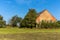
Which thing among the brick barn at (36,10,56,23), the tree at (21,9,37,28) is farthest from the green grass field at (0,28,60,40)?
the brick barn at (36,10,56,23)

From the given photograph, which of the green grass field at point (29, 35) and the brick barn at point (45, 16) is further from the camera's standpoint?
the brick barn at point (45, 16)

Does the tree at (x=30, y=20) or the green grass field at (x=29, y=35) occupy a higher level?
the tree at (x=30, y=20)

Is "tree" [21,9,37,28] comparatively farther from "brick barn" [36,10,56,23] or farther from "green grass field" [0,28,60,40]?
"green grass field" [0,28,60,40]

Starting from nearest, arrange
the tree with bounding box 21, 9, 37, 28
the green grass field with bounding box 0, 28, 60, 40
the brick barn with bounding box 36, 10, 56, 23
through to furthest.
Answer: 1. the green grass field with bounding box 0, 28, 60, 40
2. the tree with bounding box 21, 9, 37, 28
3. the brick barn with bounding box 36, 10, 56, 23

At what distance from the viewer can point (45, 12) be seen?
7069 cm

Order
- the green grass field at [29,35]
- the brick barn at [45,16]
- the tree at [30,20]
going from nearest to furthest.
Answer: the green grass field at [29,35]
the tree at [30,20]
the brick barn at [45,16]

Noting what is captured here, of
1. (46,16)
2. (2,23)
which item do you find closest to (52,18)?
(46,16)

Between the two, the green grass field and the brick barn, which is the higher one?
the brick barn

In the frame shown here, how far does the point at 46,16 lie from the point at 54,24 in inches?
551

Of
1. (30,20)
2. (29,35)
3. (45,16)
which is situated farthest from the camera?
(45,16)

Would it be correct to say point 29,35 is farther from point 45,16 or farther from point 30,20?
point 45,16

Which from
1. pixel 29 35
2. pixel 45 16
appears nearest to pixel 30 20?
pixel 45 16

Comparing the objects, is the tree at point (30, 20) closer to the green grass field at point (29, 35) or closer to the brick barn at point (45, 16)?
the brick barn at point (45, 16)

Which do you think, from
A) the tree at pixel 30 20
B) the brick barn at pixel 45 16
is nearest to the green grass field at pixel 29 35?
the tree at pixel 30 20
